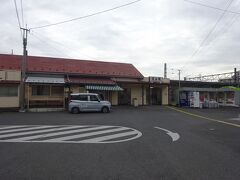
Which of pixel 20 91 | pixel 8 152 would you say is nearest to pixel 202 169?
pixel 8 152

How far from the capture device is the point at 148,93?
2909 cm

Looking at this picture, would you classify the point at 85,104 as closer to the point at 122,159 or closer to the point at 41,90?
the point at 41,90

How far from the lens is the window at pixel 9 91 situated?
19.2 meters

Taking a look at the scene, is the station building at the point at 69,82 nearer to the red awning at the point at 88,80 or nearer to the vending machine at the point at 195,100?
the red awning at the point at 88,80

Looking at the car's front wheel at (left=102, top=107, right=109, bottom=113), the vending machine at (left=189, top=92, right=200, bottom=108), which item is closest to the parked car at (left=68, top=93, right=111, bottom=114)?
the car's front wheel at (left=102, top=107, right=109, bottom=113)

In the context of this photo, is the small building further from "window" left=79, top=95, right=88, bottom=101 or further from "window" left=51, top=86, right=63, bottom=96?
"window" left=51, top=86, right=63, bottom=96

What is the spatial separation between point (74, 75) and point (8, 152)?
1822 cm

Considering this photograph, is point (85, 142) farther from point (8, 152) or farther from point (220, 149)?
point (220, 149)

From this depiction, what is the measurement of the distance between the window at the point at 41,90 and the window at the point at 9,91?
6.82ft

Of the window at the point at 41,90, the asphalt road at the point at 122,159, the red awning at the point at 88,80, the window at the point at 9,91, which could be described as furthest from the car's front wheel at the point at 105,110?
the asphalt road at the point at 122,159

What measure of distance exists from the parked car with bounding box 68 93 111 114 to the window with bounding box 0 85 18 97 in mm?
6511

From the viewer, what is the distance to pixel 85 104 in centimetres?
1775

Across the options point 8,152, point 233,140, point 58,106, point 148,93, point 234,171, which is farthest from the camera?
point 148,93

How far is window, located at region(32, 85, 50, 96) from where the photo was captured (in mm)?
21547
